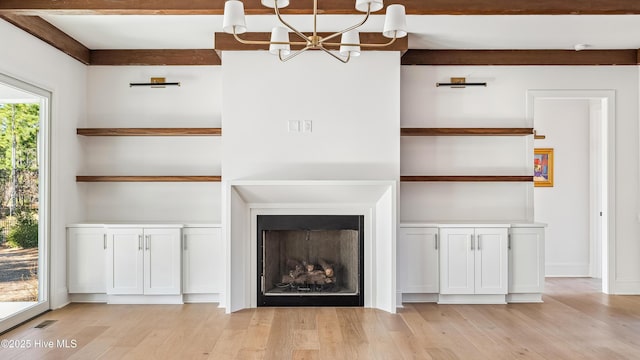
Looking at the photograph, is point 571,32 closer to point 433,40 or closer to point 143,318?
point 433,40

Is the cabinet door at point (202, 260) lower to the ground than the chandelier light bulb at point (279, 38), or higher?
lower

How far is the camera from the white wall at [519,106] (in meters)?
5.12

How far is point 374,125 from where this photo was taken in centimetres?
466

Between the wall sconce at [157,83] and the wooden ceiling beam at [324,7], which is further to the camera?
the wall sconce at [157,83]

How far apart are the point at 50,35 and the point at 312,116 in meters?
2.43

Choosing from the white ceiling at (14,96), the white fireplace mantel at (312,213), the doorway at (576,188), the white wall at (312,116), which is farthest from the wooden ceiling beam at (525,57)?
the white ceiling at (14,96)

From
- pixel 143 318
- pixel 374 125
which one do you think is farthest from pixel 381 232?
pixel 143 318

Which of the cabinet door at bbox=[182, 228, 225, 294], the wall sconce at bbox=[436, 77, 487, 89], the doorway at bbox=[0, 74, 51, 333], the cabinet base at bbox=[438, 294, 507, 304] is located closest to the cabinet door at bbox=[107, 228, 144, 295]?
the cabinet door at bbox=[182, 228, 225, 294]

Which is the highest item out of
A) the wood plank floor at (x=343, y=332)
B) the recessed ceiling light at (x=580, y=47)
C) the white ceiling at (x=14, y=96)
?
the recessed ceiling light at (x=580, y=47)

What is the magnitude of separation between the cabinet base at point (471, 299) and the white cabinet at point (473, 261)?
3.1 inches

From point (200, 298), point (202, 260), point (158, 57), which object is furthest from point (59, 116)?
point (200, 298)

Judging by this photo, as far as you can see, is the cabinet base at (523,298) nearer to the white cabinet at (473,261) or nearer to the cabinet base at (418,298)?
the white cabinet at (473,261)

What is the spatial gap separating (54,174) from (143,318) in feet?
5.17

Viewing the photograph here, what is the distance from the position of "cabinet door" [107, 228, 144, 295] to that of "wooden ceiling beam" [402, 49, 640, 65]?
128 inches
